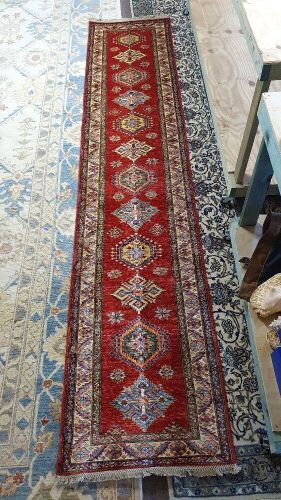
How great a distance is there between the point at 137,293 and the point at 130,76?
140 cm

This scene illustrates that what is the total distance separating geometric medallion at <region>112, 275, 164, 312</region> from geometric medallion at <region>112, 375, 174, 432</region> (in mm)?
317

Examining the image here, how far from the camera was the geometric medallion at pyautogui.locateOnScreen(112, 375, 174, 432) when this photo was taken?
1.67 meters

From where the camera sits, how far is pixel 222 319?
6.19ft

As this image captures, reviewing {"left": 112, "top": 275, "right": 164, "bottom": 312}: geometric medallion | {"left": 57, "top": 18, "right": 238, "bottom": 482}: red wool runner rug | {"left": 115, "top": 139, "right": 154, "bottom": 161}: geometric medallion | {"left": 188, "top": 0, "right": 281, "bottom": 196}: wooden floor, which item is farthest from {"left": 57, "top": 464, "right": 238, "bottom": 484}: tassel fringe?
{"left": 115, "top": 139, "right": 154, "bottom": 161}: geometric medallion

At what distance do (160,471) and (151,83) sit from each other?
2.01m

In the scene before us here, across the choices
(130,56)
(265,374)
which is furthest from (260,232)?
(130,56)

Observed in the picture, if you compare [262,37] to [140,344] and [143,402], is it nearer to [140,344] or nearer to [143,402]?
[140,344]

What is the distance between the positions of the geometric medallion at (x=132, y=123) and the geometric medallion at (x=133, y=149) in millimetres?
81

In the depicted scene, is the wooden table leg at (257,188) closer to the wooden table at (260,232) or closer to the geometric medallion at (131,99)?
the wooden table at (260,232)

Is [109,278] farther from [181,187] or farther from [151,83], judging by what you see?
[151,83]

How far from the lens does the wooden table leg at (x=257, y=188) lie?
1.70 metres

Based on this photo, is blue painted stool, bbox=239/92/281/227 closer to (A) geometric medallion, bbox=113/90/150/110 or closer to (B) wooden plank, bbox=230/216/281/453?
(B) wooden plank, bbox=230/216/281/453

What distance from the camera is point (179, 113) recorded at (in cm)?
257

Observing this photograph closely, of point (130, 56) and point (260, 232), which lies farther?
point (130, 56)
